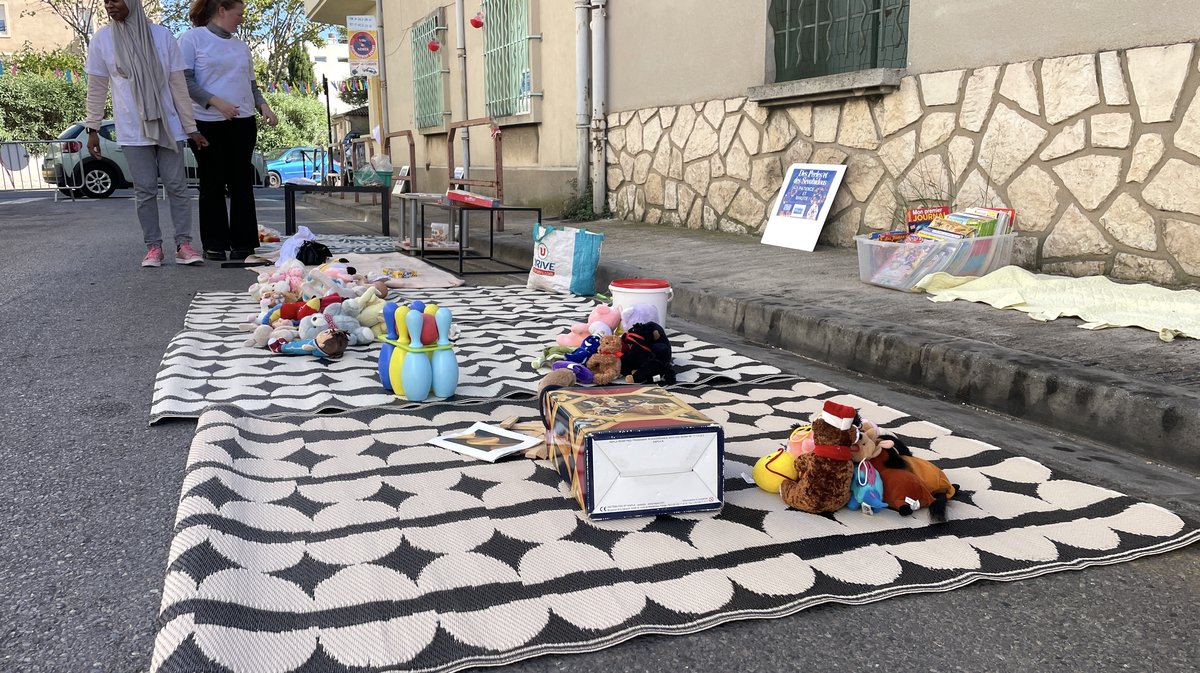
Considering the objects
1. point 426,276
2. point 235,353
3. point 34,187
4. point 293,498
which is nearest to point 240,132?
point 426,276

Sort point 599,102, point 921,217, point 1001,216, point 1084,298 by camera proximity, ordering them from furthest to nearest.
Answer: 1. point 599,102
2. point 921,217
3. point 1001,216
4. point 1084,298

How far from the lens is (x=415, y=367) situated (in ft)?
8.99

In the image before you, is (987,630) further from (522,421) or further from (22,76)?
(22,76)

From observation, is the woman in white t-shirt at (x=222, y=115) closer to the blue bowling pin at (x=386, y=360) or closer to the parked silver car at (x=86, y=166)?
the blue bowling pin at (x=386, y=360)

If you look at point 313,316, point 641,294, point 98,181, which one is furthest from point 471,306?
point 98,181

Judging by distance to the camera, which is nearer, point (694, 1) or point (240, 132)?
point (240, 132)

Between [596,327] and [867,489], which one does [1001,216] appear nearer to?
[596,327]

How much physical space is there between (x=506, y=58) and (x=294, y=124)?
23.6 meters

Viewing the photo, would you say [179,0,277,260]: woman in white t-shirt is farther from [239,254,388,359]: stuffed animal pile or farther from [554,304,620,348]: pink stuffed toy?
[554,304,620,348]: pink stuffed toy

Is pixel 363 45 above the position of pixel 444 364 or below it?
above

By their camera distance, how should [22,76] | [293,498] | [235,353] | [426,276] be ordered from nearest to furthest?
[293,498] < [235,353] < [426,276] < [22,76]

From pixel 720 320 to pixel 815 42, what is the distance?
9.28ft

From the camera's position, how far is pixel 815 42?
19.6 ft

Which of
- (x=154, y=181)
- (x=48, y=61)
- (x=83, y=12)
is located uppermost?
(x=83, y=12)
